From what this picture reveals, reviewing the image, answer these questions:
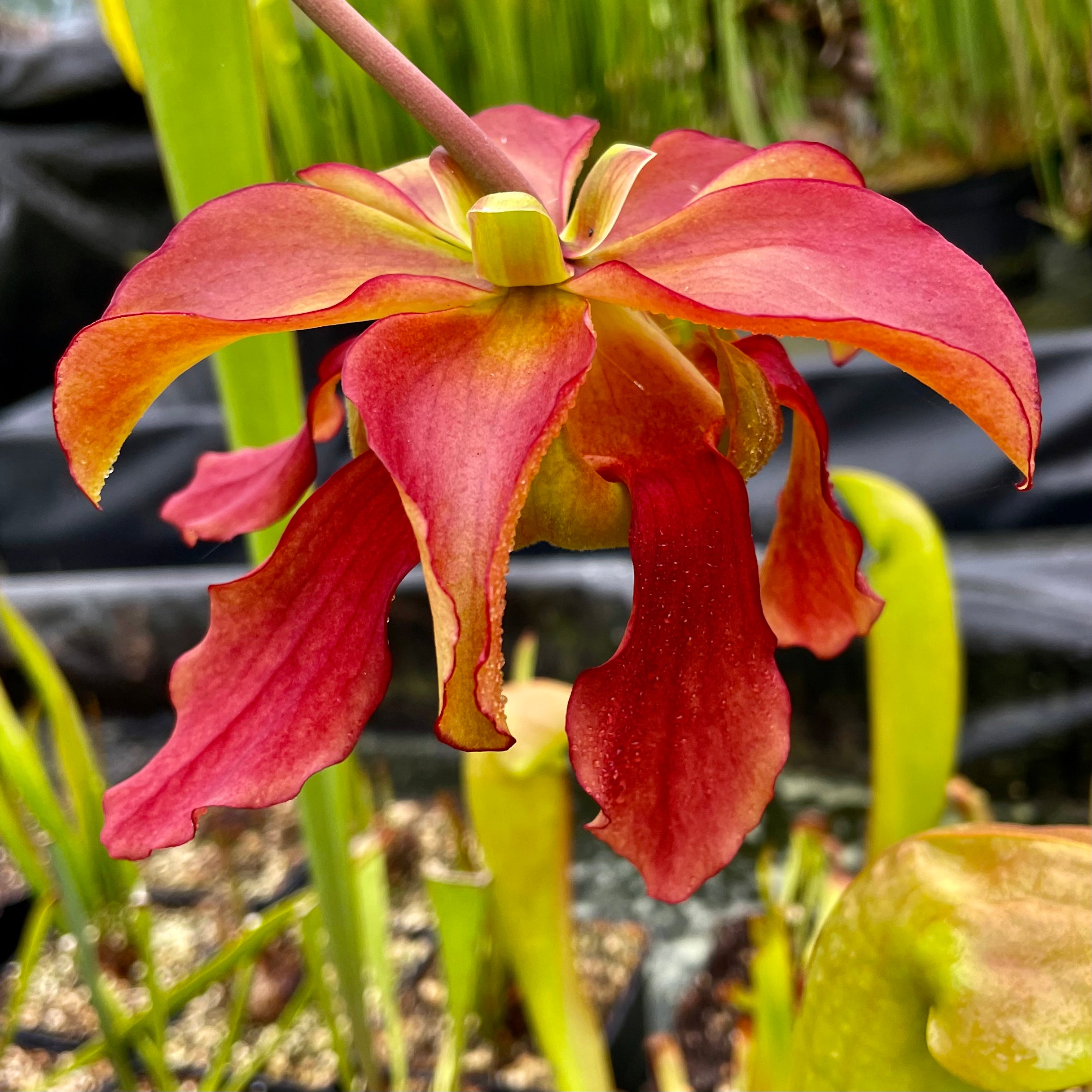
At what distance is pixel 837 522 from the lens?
0.18 m

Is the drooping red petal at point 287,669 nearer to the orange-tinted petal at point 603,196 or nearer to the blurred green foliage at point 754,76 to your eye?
the orange-tinted petal at point 603,196

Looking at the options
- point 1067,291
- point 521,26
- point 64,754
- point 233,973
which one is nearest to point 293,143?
point 521,26

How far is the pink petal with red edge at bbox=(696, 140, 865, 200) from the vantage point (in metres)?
0.16

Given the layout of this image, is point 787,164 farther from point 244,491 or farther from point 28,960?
point 28,960

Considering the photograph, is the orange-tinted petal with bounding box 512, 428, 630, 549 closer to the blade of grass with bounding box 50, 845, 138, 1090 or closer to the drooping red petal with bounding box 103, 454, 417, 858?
the drooping red petal with bounding box 103, 454, 417, 858

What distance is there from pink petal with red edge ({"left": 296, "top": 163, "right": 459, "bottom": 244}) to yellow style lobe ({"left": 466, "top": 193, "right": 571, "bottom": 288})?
0.02 metres

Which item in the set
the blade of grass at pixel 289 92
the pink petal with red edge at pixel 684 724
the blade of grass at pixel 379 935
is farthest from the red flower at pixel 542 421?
the blade of grass at pixel 289 92

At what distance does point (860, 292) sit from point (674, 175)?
0.25 feet

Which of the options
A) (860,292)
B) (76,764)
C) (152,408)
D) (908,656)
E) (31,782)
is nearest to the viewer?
(860,292)

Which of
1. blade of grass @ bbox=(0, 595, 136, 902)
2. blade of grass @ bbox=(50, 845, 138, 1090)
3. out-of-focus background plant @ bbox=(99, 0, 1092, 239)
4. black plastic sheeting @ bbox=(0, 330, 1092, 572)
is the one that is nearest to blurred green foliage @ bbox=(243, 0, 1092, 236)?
out-of-focus background plant @ bbox=(99, 0, 1092, 239)

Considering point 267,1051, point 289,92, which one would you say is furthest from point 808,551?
point 289,92

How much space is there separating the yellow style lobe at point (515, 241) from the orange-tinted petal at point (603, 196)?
0.02 m

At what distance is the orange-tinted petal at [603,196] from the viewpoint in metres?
0.17

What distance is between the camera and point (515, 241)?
144mm
